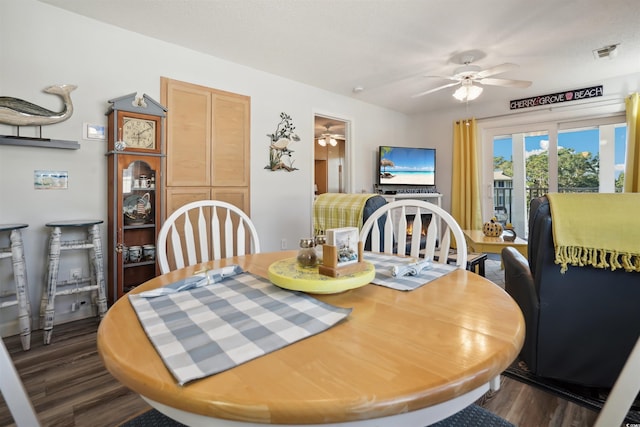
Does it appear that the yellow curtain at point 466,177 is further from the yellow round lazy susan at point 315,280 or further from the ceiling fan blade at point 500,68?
the yellow round lazy susan at point 315,280

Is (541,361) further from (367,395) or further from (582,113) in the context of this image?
(582,113)

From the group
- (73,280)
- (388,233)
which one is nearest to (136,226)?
(73,280)

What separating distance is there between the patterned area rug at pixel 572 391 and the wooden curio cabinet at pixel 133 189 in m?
2.74

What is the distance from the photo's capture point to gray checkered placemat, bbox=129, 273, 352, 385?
0.54 m

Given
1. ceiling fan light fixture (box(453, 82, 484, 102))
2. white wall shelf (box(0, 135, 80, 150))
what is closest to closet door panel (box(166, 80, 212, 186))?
white wall shelf (box(0, 135, 80, 150))

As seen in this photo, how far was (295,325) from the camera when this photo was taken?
0.67 meters

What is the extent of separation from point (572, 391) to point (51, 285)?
3.17 metres

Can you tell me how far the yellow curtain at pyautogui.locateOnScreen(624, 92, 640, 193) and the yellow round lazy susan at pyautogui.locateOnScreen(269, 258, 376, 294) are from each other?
4418 millimetres

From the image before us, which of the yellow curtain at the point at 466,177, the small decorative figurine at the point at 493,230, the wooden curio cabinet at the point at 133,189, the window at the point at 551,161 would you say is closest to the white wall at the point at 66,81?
the wooden curio cabinet at the point at 133,189

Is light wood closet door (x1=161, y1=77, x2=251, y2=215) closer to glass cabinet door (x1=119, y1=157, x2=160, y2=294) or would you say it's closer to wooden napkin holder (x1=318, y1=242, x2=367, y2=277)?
glass cabinet door (x1=119, y1=157, x2=160, y2=294)

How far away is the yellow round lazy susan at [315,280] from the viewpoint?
2.76ft

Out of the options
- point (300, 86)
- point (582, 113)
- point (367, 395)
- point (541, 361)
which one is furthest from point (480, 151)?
point (367, 395)

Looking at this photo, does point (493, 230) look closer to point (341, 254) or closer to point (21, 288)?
point (341, 254)

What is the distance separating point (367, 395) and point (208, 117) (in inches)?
125
